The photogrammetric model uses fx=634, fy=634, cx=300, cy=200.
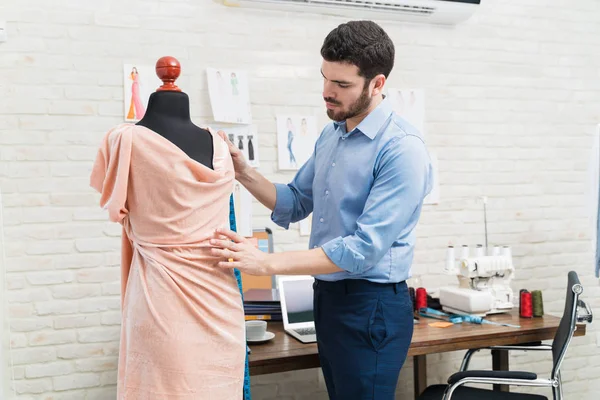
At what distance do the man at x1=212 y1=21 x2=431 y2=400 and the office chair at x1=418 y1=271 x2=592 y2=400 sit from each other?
660 millimetres

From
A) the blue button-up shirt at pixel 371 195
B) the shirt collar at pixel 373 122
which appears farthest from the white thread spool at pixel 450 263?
the shirt collar at pixel 373 122

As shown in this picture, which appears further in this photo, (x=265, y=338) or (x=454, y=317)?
(x=454, y=317)

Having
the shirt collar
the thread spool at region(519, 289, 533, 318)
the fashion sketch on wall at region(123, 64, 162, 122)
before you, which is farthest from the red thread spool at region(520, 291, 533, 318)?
the fashion sketch on wall at region(123, 64, 162, 122)

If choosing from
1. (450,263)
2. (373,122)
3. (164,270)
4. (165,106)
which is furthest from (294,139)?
(164,270)

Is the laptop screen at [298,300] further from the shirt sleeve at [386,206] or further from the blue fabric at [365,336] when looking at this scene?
the shirt sleeve at [386,206]

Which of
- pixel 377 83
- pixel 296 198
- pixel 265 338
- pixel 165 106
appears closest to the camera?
pixel 165 106

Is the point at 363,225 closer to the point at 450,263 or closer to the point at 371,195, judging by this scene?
the point at 371,195

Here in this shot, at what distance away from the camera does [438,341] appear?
258 cm

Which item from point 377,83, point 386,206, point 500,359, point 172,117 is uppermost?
point 377,83

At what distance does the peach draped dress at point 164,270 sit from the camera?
4.98 ft

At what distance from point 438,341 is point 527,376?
1.18 feet

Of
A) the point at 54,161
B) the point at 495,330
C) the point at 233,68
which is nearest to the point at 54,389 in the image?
the point at 54,161

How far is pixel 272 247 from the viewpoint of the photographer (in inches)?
129

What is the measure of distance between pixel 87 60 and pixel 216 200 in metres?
1.72
